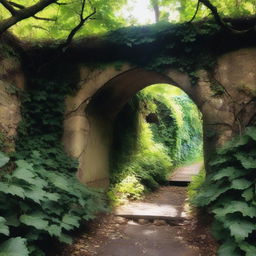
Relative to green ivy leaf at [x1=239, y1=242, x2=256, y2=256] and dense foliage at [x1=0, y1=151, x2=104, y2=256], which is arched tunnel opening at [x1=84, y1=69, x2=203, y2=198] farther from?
green ivy leaf at [x1=239, y1=242, x2=256, y2=256]

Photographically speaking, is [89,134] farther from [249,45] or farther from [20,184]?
[249,45]

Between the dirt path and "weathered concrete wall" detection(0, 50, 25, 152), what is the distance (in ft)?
7.06

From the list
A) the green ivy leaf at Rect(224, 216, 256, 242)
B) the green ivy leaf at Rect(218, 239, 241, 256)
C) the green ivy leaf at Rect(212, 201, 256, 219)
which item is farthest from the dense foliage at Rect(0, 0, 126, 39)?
the green ivy leaf at Rect(218, 239, 241, 256)

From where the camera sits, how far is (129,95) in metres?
7.93

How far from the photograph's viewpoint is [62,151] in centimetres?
644

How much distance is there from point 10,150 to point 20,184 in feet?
5.54

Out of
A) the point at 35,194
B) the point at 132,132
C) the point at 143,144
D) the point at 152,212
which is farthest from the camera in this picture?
the point at 143,144

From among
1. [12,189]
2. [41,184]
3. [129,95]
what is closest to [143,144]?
[129,95]

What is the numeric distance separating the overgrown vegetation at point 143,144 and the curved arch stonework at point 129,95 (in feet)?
2.14

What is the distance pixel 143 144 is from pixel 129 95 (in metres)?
3.18

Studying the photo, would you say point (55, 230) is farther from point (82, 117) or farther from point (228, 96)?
point (228, 96)

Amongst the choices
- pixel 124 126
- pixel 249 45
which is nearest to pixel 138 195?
pixel 124 126

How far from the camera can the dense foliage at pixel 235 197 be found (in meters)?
3.83

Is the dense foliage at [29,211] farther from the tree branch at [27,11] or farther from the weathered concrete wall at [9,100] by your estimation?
the tree branch at [27,11]
